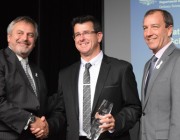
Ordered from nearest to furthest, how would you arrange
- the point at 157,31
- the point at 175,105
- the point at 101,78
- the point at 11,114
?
the point at 175,105, the point at 11,114, the point at 157,31, the point at 101,78

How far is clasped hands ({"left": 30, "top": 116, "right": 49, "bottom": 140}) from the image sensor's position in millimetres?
3016

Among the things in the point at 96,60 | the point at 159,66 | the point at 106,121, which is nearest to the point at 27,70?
the point at 96,60

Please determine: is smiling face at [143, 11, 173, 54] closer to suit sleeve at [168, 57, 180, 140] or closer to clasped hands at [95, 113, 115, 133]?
suit sleeve at [168, 57, 180, 140]

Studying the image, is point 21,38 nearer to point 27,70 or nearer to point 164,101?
point 27,70

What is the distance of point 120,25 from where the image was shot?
15.9 ft

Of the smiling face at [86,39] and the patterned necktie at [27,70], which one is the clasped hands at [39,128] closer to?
the patterned necktie at [27,70]

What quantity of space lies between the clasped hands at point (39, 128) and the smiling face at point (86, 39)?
0.70 metres

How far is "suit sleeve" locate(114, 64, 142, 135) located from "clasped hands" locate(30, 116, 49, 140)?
0.62 m

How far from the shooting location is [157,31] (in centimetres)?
306

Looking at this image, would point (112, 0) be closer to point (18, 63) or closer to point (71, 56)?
point (71, 56)

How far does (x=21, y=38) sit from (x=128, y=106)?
1.13 meters

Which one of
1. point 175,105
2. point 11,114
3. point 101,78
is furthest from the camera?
point 101,78

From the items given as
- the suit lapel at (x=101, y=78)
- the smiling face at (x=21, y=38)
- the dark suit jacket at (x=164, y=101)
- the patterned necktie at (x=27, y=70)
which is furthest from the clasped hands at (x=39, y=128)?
the dark suit jacket at (x=164, y=101)

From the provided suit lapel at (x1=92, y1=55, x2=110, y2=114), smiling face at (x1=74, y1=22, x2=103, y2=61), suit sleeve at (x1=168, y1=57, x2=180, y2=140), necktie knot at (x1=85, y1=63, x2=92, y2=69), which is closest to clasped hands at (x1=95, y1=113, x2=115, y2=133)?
suit lapel at (x1=92, y1=55, x2=110, y2=114)
